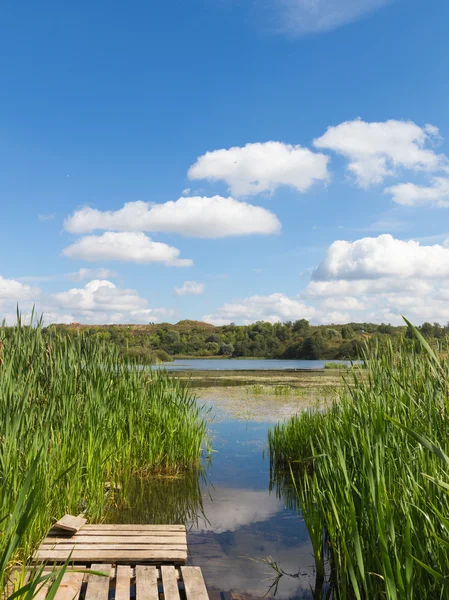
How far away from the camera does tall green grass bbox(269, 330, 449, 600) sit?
7.14 ft

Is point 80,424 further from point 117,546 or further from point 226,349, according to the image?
point 226,349

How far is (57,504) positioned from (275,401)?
1050 cm

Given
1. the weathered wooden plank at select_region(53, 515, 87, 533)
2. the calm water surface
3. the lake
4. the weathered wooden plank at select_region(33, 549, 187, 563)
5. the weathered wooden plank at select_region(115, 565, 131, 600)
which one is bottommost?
the calm water surface

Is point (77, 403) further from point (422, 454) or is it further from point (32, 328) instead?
point (422, 454)

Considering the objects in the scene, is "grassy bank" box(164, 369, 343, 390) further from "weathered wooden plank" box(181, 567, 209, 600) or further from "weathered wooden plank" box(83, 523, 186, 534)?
"weathered wooden plank" box(181, 567, 209, 600)

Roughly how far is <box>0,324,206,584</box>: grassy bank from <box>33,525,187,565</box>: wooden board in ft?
0.61

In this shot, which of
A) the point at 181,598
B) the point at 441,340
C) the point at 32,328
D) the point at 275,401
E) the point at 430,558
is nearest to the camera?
the point at 430,558

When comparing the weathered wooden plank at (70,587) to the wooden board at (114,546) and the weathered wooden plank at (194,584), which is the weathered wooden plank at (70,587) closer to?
→ the wooden board at (114,546)

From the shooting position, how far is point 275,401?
14.4 meters

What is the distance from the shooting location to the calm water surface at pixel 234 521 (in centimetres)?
410

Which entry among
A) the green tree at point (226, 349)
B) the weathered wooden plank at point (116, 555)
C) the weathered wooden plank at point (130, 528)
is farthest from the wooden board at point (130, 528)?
the green tree at point (226, 349)

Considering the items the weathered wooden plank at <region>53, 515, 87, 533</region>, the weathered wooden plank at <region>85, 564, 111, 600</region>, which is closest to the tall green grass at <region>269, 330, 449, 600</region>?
the weathered wooden plank at <region>85, 564, 111, 600</region>

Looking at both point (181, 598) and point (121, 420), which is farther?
point (121, 420)

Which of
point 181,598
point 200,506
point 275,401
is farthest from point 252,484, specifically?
point 275,401
